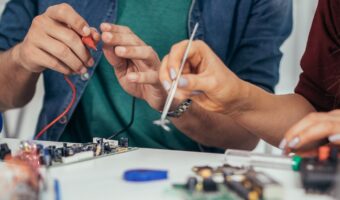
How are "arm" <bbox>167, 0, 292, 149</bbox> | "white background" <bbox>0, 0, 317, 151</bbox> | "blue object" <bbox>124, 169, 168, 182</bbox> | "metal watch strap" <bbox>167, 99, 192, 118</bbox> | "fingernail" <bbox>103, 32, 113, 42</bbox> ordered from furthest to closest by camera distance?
"white background" <bbox>0, 0, 317, 151</bbox>
"arm" <bbox>167, 0, 292, 149</bbox>
"metal watch strap" <bbox>167, 99, 192, 118</bbox>
"fingernail" <bbox>103, 32, 113, 42</bbox>
"blue object" <bbox>124, 169, 168, 182</bbox>

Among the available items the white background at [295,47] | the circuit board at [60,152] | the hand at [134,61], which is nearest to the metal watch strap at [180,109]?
the hand at [134,61]

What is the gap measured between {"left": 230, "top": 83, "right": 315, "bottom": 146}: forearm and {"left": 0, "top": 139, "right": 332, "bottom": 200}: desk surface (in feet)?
0.43

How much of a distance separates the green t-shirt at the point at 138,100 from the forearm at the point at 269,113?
0.39 m

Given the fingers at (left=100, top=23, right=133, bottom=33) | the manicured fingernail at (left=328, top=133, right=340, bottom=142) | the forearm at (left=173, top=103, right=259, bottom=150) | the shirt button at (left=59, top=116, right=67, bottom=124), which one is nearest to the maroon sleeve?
the forearm at (left=173, top=103, right=259, bottom=150)

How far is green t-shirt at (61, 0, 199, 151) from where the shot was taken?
4.08 feet

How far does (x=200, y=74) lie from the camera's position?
2.31 ft

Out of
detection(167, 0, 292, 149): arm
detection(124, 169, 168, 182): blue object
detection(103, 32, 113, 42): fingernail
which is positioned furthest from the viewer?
detection(167, 0, 292, 149): arm

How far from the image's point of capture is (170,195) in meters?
0.54

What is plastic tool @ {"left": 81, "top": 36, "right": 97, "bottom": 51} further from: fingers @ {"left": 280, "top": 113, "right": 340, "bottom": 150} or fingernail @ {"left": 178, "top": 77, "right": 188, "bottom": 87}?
fingers @ {"left": 280, "top": 113, "right": 340, "bottom": 150}

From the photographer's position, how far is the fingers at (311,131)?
643 mm

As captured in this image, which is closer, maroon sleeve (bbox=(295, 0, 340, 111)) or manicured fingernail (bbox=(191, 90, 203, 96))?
manicured fingernail (bbox=(191, 90, 203, 96))

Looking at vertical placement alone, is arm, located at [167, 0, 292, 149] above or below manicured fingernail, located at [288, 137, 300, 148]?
above

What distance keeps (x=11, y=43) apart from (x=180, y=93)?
2.76 feet

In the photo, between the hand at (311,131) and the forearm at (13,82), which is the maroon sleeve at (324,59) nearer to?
the hand at (311,131)
